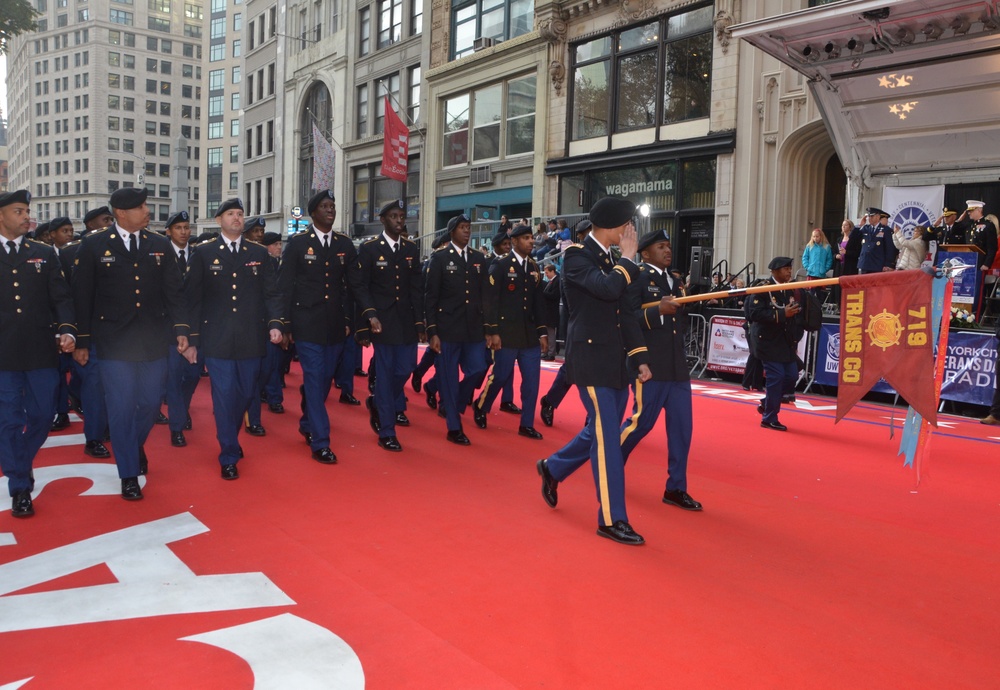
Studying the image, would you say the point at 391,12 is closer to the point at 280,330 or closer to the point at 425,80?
the point at 425,80

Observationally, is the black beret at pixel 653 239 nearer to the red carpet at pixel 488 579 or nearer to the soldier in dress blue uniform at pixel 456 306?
the red carpet at pixel 488 579

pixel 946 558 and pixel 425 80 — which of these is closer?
pixel 946 558

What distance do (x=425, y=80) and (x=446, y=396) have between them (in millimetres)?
24524

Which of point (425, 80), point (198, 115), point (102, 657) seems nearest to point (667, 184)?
point (425, 80)

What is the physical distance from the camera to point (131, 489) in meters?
5.91

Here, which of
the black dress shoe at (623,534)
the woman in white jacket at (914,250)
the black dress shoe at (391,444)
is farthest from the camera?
the woman in white jacket at (914,250)

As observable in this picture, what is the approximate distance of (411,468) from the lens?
700cm

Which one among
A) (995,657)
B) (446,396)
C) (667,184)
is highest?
(667,184)

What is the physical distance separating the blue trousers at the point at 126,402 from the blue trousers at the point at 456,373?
295 cm

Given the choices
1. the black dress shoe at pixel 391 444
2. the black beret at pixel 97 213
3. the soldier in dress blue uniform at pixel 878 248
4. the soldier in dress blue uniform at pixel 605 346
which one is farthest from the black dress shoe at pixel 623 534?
the soldier in dress blue uniform at pixel 878 248

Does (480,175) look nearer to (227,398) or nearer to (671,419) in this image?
(227,398)

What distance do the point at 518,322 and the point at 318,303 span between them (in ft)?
7.67

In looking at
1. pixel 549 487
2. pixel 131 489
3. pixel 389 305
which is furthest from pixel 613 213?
pixel 131 489

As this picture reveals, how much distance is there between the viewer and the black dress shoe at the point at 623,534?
16.7ft
